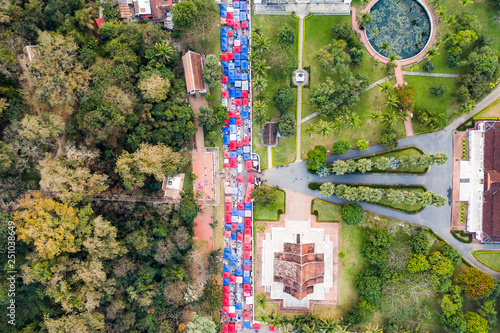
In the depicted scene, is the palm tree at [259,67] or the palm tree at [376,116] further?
the palm tree at [259,67]

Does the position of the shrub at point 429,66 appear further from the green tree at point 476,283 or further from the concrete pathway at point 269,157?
the green tree at point 476,283

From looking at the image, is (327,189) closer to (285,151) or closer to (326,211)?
(326,211)

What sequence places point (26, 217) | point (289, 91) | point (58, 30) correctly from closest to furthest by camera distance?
point (26, 217) < point (58, 30) < point (289, 91)

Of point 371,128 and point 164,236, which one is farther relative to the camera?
Answer: point 371,128

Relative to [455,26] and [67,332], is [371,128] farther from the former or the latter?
[67,332]

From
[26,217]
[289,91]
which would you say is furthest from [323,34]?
[26,217]

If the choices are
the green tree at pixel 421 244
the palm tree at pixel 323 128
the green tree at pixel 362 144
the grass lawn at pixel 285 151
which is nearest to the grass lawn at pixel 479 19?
the green tree at pixel 362 144

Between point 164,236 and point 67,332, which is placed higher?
point 164,236

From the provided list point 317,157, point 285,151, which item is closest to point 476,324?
point 317,157
